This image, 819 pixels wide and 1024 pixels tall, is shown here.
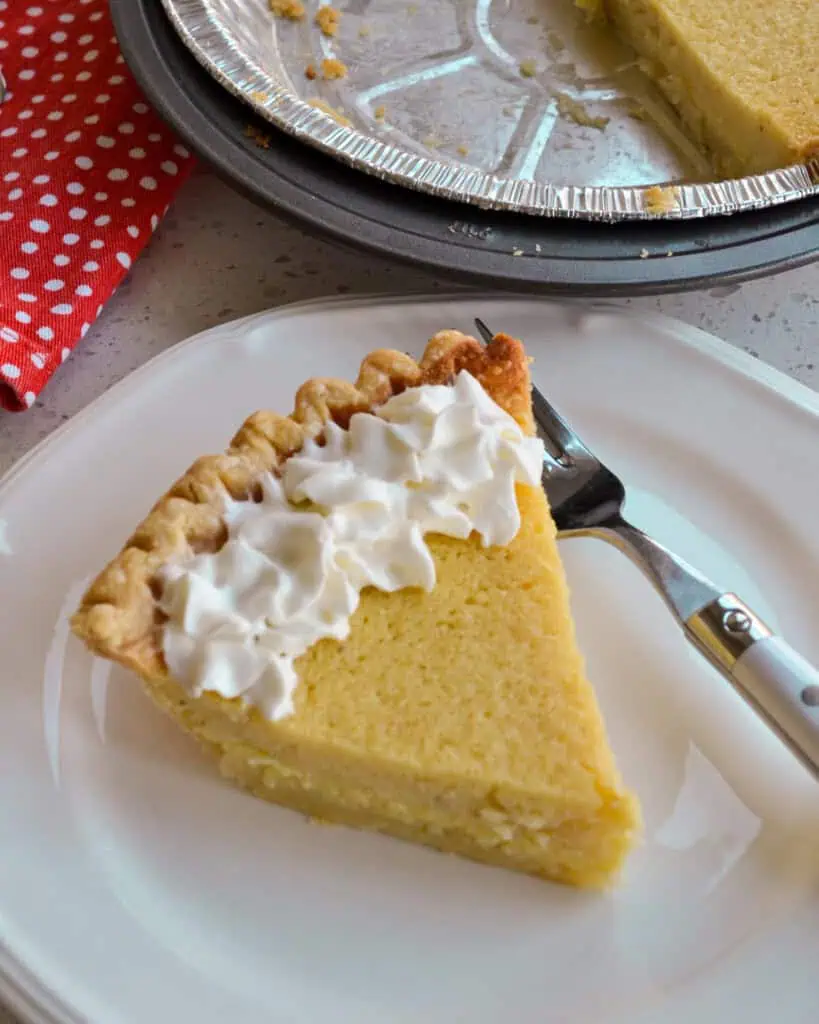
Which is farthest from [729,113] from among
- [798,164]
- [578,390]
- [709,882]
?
[709,882]

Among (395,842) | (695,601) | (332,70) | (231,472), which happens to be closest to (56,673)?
(231,472)

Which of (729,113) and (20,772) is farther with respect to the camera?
(729,113)

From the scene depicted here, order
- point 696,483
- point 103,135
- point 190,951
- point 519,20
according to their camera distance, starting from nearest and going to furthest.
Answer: point 190,951 < point 696,483 < point 103,135 < point 519,20

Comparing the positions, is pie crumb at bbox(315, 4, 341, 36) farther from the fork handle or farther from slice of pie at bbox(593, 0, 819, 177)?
the fork handle

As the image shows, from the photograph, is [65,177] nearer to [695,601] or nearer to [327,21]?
[327,21]

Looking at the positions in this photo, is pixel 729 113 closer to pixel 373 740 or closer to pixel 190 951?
pixel 373 740

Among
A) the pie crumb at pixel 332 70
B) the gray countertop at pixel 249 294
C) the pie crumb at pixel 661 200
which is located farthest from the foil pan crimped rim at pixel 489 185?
Result: the pie crumb at pixel 332 70

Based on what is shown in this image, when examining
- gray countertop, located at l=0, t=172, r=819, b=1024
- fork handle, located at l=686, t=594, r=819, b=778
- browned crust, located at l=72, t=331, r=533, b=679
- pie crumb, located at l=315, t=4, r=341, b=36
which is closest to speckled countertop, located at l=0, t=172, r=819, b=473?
gray countertop, located at l=0, t=172, r=819, b=1024
